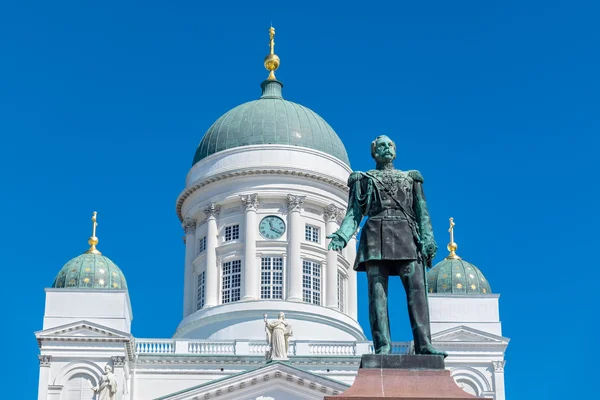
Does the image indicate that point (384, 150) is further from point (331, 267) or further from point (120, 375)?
point (331, 267)

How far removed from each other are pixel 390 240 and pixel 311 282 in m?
57.0

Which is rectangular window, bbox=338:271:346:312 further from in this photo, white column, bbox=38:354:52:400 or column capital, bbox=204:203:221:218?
white column, bbox=38:354:52:400

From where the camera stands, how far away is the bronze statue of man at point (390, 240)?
17.8 meters

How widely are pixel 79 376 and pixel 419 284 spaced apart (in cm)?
4954

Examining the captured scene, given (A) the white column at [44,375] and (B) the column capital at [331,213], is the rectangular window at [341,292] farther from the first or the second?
(A) the white column at [44,375]

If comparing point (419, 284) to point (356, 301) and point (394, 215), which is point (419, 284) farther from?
point (356, 301)

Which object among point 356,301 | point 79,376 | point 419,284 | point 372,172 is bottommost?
point 419,284

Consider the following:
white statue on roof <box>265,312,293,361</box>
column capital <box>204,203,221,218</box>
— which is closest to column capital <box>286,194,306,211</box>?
column capital <box>204,203,221,218</box>

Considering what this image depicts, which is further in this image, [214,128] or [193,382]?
[214,128]

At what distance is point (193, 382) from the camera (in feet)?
223

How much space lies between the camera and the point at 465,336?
6725 cm

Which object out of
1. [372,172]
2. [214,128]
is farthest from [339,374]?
[372,172]

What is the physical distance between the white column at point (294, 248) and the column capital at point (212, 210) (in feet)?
11.7

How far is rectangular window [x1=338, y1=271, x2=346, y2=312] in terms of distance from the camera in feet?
247
